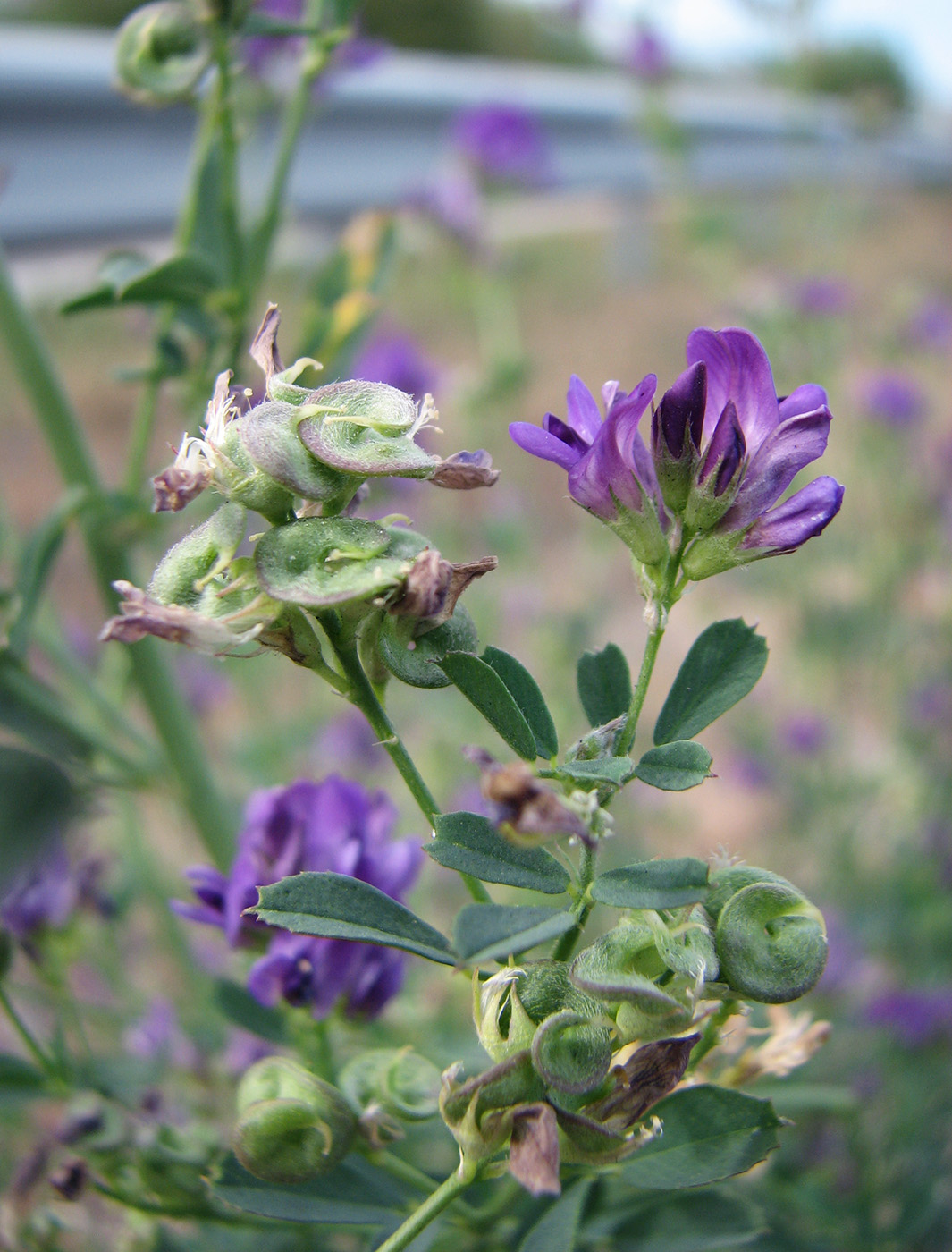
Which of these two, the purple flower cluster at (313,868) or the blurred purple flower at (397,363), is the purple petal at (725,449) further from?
the blurred purple flower at (397,363)

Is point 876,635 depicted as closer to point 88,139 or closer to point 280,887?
point 88,139

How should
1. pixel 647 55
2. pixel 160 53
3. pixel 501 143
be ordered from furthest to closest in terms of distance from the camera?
pixel 647 55 < pixel 501 143 < pixel 160 53

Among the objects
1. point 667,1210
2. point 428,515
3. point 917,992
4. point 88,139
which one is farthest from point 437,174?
point 667,1210

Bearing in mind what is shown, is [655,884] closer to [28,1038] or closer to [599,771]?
[599,771]

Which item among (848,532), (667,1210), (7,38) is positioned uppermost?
(7,38)

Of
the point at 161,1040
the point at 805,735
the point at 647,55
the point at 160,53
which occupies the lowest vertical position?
the point at 805,735

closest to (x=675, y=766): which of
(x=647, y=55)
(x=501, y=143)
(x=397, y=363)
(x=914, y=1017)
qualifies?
(x=914, y=1017)

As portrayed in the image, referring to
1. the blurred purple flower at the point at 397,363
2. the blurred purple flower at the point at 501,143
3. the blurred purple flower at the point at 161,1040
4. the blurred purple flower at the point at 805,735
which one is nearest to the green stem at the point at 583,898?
the blurred purple flower at the point at 161,1040

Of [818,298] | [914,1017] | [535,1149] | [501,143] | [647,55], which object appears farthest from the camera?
[647,55]

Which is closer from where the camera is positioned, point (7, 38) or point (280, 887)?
point (280, 887)
